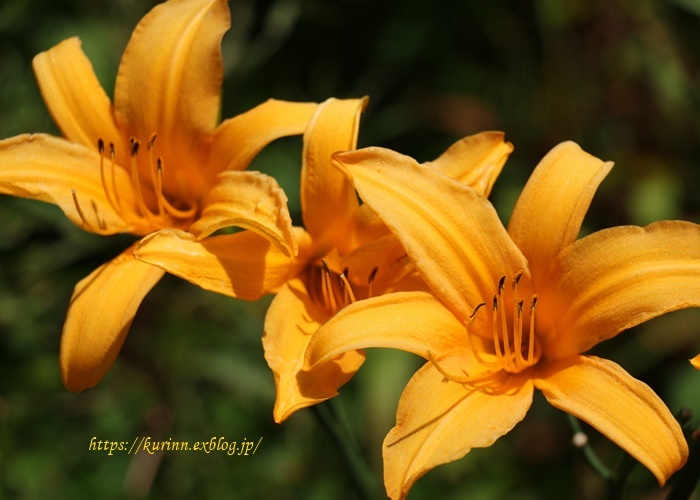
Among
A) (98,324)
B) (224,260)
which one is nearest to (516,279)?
(224,260)

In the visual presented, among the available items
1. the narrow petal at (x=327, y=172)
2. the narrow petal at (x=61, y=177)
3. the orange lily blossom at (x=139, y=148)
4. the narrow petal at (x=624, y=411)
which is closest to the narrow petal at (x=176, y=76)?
the orange lily blossom at (x=139, y=148)

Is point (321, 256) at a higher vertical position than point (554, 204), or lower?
lower

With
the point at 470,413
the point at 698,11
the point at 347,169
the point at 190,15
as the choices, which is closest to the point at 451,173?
the point at 347,169

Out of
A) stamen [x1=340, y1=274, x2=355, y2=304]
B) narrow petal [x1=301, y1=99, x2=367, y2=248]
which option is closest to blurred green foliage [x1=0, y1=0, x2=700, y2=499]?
stamen [x1=340, y1=274, x2=355, y2=304]

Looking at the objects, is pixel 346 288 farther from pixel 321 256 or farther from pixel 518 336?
pixel 518 336

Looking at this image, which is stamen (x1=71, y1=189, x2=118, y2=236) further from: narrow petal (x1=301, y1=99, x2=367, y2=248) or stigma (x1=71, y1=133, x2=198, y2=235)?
narrow petal (x1=301, y1=99, x2=367, y2=248)

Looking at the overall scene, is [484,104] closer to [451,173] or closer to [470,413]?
[451,173]
